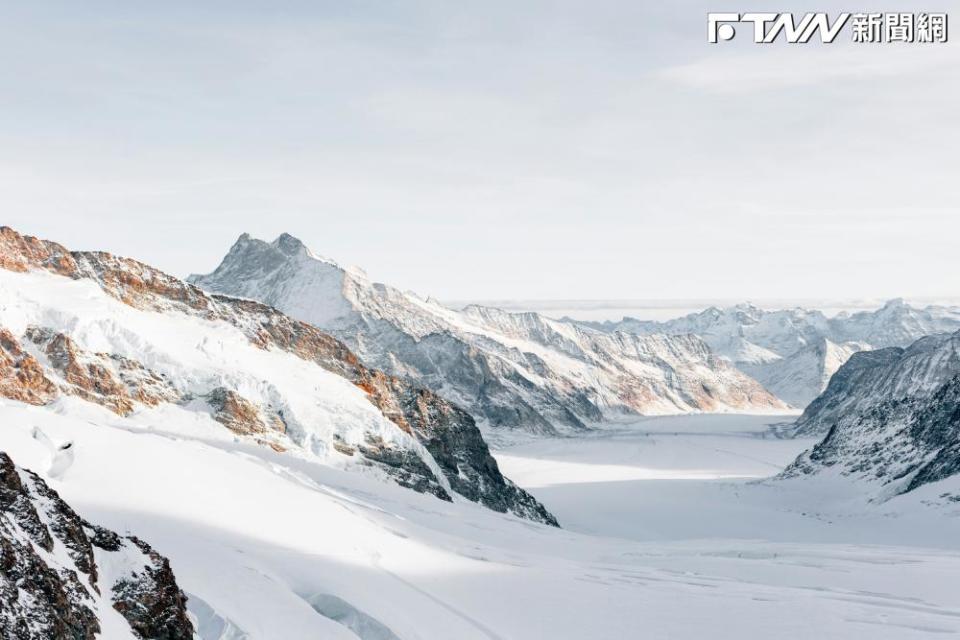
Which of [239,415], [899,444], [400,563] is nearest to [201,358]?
[239,415]

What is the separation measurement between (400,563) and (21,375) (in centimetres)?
3771

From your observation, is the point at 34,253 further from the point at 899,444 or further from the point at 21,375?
the point at 899,444

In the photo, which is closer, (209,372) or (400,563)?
(400,563)

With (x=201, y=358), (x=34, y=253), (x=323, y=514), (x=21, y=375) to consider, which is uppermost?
(x=34, y=253)

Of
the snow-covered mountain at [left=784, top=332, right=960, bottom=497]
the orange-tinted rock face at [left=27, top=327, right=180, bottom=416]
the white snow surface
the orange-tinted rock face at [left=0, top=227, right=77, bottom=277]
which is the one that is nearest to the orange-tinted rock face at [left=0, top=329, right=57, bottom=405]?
the orange-tinted rock face at [left=27, top=327, right=180, bottom=416]

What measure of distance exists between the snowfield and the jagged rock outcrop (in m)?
3.13

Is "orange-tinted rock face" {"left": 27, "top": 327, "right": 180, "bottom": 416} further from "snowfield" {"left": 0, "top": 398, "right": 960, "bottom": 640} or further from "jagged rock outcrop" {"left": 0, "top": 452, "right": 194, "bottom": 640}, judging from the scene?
"jagged rock outcrop" {"left": 0, "top": 452, "right": 194, "bottom": 640}

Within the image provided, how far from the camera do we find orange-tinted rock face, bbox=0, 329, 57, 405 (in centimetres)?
6034

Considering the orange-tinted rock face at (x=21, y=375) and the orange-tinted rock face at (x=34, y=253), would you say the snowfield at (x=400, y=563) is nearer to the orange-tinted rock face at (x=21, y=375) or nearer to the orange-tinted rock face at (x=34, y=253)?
the orange-tinted rock face at (x=21, y=375)

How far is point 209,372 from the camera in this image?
255 feet

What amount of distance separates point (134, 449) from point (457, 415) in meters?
70.2

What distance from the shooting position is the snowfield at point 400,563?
2777 cm

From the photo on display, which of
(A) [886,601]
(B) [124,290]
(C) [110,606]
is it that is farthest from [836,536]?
(C) [110,606]

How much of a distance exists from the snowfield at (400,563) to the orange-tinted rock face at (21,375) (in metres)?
1.59
